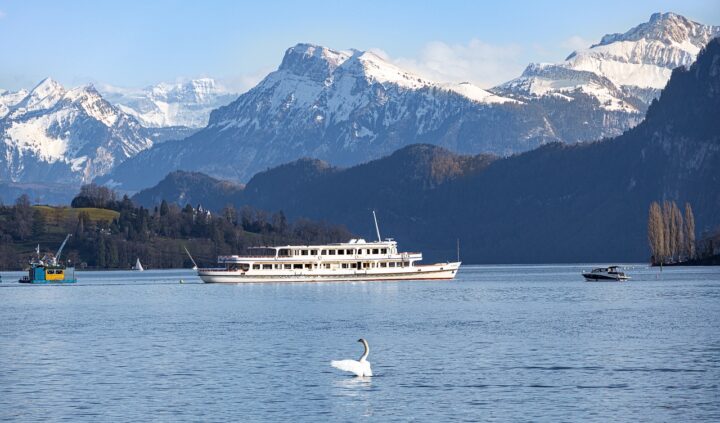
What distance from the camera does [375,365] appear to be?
316 ft

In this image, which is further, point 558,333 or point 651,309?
point 651,309

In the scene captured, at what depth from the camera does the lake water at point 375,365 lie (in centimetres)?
7638

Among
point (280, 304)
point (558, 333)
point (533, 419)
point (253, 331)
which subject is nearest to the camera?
point (533, 419)

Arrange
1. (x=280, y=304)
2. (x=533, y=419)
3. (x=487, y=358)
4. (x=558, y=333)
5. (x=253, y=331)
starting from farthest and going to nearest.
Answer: (x=280, y=304) < (x=253, y=331) < (x=558, y=333) < (x=487, y=358) < (x=533, y=419)

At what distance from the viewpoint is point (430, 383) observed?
8600cm

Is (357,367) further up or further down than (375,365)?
further up

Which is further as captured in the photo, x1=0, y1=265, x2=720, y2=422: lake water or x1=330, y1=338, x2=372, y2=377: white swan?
x1=330, y1=338, x2=372, y2=377: white swan

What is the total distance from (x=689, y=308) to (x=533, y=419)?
8378 cm

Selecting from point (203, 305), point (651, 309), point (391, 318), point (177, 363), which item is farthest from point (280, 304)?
point (177, 363)

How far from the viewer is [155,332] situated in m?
130

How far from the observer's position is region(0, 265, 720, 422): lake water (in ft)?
251

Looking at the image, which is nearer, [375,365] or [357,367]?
[357,367]

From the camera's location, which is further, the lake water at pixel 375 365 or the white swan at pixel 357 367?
the white swan at pixel 357 367

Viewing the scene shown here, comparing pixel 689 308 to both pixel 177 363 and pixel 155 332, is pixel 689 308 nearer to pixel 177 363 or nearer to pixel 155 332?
pixel 155 332
